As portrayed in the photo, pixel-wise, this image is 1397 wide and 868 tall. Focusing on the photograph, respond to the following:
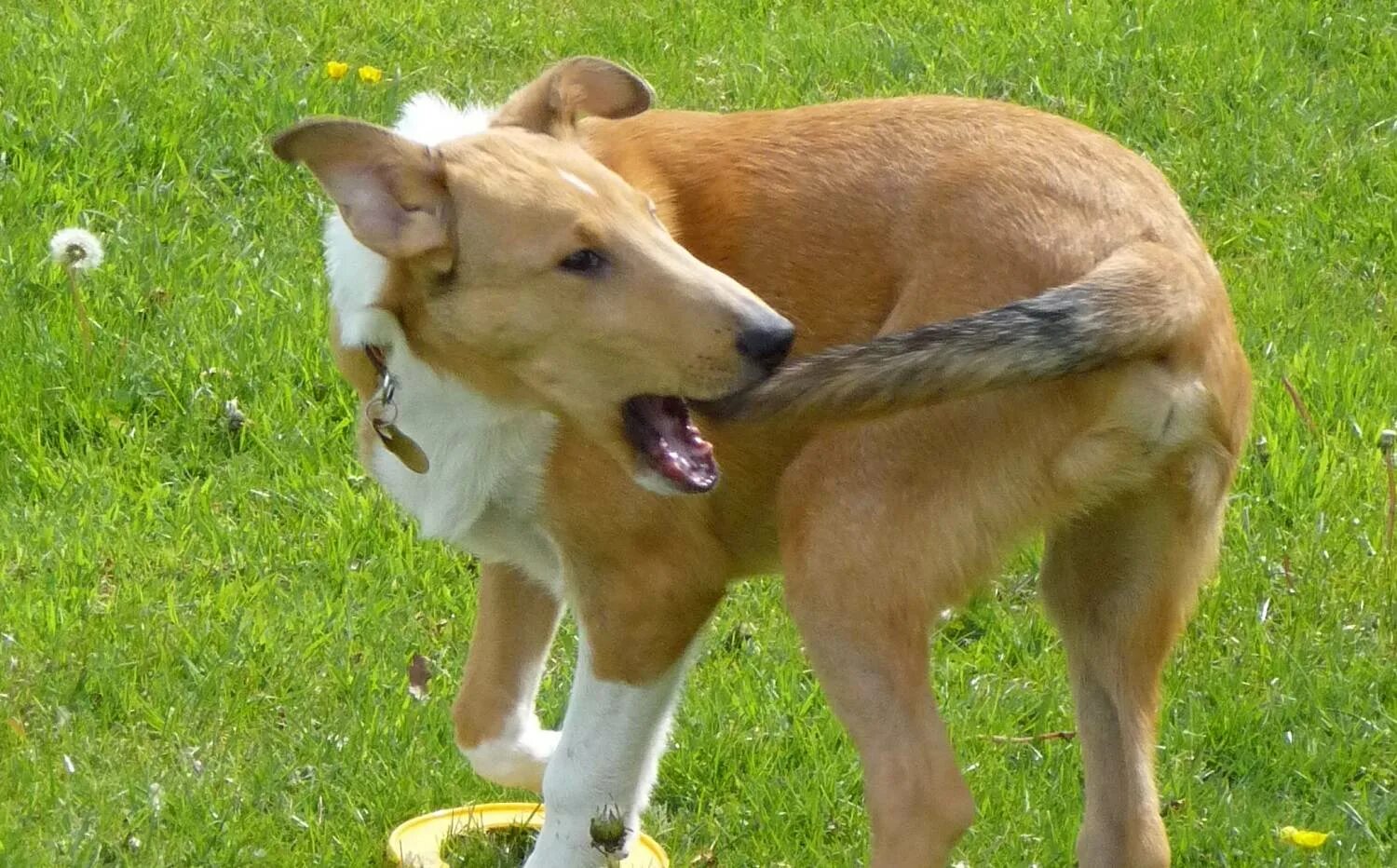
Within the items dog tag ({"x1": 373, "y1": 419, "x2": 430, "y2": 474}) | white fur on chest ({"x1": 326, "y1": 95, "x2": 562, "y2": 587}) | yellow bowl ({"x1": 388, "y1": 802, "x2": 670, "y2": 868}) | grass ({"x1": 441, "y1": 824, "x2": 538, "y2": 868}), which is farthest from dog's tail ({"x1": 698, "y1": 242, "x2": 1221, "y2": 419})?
grass ({"x1": 441, "y1": 824, "x2": 538, "y2": 868})

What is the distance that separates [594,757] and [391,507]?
4.93 ft

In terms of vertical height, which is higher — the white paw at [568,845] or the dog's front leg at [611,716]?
the dog's front leg at [611,716]

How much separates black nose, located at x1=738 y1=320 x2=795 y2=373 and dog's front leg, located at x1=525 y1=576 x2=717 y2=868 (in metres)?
0.64

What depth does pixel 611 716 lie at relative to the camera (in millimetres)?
4219

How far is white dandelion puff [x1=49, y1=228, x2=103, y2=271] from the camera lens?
6136 millimetres

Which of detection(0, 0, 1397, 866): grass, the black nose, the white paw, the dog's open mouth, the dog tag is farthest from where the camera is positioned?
detection(0, 0, 1397, 866): grass

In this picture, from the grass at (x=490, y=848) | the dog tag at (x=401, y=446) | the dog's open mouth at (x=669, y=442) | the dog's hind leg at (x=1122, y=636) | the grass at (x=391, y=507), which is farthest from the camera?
the grass at (x=391, y=507)

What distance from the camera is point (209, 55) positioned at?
772 cm

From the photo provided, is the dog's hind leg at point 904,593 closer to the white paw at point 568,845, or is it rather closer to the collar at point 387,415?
the white paw at point 568,845

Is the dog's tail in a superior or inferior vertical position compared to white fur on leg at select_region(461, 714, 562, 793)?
superior

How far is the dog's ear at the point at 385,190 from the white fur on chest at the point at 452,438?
0.14 meters

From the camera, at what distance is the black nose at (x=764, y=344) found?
372cm

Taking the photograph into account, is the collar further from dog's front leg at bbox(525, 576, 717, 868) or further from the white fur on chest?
dog's front leg at bbox(525, 576, 717, 868)

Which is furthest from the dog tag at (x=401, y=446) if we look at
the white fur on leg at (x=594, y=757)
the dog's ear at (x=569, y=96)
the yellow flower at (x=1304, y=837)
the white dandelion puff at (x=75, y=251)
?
the white dandelion puff at (x=75, y=251)
